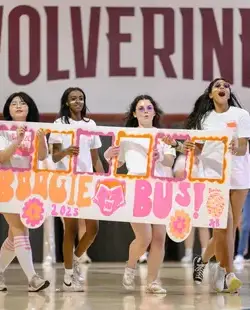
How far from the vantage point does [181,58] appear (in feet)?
28.3

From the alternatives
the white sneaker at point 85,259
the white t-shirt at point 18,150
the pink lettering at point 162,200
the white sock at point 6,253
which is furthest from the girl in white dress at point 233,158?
the white sneaker at point 85,259

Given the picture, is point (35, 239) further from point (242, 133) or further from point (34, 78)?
point (242, 133)

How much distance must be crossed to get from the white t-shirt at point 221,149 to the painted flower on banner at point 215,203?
116mm

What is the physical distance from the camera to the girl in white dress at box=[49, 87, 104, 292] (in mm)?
5914

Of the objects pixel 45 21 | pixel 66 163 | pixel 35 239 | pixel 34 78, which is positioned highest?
pixel 45 21

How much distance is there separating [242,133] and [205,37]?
3.00m

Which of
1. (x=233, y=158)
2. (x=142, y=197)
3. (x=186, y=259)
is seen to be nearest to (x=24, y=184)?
(x=142, y=197)

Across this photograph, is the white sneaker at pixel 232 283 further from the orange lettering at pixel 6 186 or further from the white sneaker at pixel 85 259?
the white sneaker at pixel 85 259

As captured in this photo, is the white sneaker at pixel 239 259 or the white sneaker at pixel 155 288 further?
the white sneaker at pixel 239 259

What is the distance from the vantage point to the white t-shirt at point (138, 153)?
5.84 m

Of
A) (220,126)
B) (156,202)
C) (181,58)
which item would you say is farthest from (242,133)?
(181,58)

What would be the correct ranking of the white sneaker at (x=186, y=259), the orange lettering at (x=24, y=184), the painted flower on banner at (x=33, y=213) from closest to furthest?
the painted flower on banner at (x=33, y=213), the orange lettering at (x=24, y=184), the white sneaker at (x=186, y=259)

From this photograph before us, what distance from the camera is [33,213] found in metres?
5.84

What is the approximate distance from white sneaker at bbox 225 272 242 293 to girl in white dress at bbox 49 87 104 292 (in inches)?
37.5
